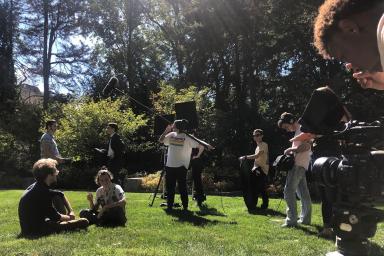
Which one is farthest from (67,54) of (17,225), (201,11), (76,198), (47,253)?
(47,253)

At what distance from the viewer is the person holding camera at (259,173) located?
9062 mm

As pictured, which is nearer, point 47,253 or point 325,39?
point 325,39

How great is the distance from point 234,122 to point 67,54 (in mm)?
18959

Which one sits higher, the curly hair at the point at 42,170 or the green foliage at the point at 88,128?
the green foliage at the point at 88,128

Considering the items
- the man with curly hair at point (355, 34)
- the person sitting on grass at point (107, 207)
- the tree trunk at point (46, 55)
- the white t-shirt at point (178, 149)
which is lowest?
the person sitting on grass at point (107, 207)

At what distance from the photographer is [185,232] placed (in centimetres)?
650

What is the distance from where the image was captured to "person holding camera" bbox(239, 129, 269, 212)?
9.06m

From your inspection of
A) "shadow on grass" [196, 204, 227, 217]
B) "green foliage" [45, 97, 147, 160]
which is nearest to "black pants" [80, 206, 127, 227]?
"shadow on grass" [196, 204, 227, 217]

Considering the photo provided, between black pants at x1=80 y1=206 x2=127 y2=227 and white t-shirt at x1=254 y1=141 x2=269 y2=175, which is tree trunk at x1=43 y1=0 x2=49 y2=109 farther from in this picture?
black pants at x1=80 y1=206 x2=127 y2=227

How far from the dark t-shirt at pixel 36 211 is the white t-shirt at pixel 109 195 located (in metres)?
0.89

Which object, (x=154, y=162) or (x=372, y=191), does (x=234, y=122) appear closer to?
(x=154, y=162)

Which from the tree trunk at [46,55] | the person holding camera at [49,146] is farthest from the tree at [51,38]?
the person holding camera at [49,146]

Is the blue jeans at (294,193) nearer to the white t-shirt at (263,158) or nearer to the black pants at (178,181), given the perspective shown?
the white t-shirt at (263,158)

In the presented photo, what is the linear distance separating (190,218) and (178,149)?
1394mm
